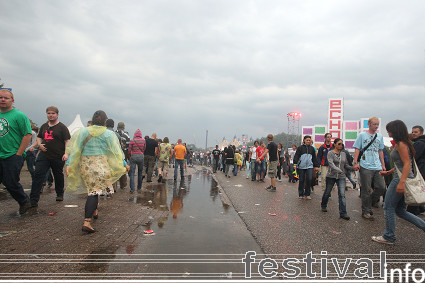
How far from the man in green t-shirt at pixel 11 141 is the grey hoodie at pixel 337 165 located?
6.17 metres

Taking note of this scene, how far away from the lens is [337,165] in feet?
19.6

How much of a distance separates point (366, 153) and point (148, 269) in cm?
499

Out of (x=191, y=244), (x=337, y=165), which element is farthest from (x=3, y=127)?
(x=337, y=165)

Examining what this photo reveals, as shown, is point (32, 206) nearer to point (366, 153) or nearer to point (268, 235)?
point (268, 235)

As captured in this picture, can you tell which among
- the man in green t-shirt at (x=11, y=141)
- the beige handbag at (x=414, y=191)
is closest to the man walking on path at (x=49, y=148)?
the man in green t-shirt at (x=11, y=141)

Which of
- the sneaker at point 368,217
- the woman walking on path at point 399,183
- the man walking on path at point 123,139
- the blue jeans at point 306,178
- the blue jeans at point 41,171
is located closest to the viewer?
the woman walking on path at point 399,183

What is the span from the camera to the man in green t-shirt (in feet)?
14.3

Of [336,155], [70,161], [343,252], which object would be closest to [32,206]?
[70,161]

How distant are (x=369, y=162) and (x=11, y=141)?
22.7 ft

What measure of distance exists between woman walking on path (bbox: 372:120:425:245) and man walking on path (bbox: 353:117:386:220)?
64.0 inches

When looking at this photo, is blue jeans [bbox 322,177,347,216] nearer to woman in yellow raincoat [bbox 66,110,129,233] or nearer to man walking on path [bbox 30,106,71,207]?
woman in yellow raincoat [bbox 66,110,129,233]

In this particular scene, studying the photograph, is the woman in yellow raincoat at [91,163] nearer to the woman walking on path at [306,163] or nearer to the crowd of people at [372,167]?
the crowd of people at [372,167]

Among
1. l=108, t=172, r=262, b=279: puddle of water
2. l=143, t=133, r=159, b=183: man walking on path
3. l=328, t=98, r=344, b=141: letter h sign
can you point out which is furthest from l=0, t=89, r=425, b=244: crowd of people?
l=328, t=98, r=344, b=141: letter h sign

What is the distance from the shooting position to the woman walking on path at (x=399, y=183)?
360cm
